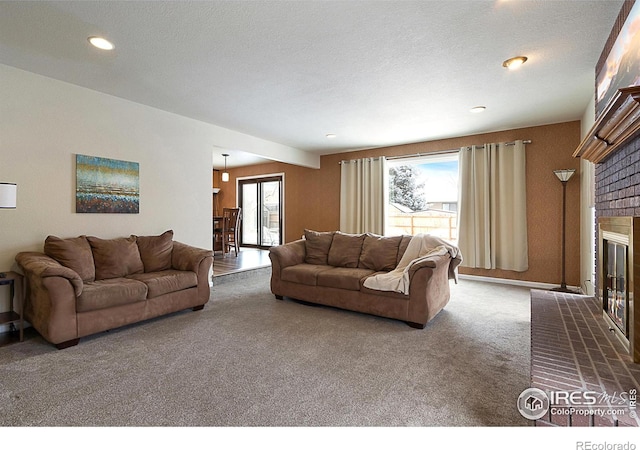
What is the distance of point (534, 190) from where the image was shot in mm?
4887

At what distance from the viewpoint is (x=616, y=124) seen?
5.78 ft

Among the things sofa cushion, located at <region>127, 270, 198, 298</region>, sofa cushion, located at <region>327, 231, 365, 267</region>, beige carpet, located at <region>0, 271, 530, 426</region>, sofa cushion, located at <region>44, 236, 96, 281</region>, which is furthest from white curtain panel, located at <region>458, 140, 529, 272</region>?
sofa cushion, located at <region>44, 236, 96, 281</region>

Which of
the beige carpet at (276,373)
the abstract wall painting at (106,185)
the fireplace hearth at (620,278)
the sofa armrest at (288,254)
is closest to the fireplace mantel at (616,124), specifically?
the fireplace hearth at (620,278)

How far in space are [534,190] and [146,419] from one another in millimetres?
5485

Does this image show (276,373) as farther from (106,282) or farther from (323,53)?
(323,53)

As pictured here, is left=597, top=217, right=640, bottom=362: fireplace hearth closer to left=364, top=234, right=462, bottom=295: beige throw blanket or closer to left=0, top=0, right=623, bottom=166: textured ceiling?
left=364, top=234, right=462, bottom=295: beige throw blanket

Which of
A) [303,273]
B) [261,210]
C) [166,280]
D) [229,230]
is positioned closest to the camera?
[166,280]

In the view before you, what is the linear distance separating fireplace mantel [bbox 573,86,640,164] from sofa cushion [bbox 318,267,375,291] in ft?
7.43

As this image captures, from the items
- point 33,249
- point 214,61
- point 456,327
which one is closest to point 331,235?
point 456,327

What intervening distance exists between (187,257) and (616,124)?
3.88 meters

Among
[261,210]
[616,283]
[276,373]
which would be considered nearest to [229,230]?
[261,210]

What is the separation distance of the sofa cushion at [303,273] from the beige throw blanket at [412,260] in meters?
0.70

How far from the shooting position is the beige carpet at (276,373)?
1755 millimetres
